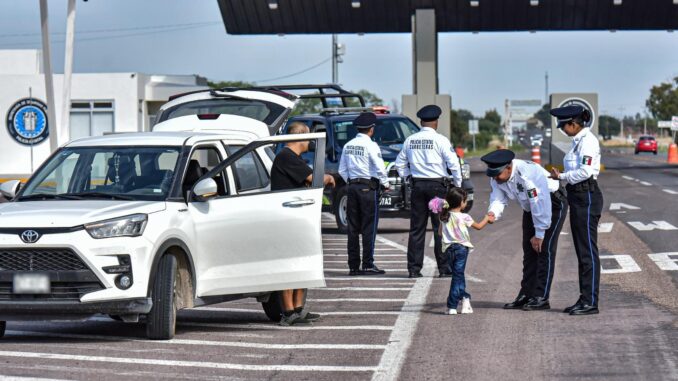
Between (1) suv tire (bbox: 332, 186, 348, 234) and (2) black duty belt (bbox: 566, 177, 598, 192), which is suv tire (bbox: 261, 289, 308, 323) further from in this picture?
(1) suv tire (bbox: 332, 186, 348, 234)

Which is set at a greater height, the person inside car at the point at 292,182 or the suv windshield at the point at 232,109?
the suv windshield at the point at 232,109

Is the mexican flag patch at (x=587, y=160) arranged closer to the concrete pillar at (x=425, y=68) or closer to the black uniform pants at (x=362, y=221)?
the black uniform pants at (x=362, y=221)

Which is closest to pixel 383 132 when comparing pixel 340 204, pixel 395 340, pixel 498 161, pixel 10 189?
pixel 340 204

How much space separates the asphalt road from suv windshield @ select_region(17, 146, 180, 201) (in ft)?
3.75

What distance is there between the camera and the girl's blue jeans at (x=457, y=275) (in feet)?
37.3

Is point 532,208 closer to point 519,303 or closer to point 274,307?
point 519,303

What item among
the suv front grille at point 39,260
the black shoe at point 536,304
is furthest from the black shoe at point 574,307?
the suv front grille at point 39,260

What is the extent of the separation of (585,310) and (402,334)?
1.97 m

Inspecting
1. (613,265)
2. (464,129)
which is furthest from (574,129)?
(464,129)

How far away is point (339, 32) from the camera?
45.6m

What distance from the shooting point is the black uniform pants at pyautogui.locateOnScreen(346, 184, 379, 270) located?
15.4 meters

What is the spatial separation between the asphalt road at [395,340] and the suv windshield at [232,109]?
2.41 meters

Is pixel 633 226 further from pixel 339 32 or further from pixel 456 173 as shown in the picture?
pixel 339 32

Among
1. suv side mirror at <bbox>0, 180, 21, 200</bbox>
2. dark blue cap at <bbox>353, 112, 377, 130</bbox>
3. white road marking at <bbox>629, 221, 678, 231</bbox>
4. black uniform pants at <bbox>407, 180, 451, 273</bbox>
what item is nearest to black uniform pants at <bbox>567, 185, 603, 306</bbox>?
black uniform pants at <bbox>407, 180, 451, 273</bbox>
